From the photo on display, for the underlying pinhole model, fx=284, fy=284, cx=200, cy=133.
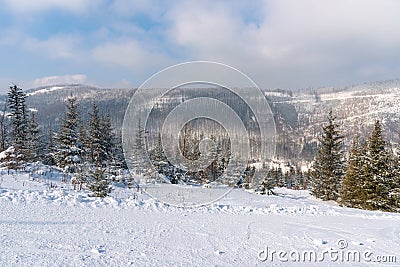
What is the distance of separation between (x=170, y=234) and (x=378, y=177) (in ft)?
54.7

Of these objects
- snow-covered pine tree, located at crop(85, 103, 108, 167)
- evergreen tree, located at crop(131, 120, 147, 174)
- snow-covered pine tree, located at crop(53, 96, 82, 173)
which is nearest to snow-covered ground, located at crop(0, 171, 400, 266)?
evergreen tree, located at crop(131, 120, 147, 174)

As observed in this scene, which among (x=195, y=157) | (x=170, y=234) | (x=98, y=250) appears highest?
(x=195, y=157)

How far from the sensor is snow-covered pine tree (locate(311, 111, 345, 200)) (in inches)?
906

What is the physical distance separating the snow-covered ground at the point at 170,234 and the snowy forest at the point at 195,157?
191cm

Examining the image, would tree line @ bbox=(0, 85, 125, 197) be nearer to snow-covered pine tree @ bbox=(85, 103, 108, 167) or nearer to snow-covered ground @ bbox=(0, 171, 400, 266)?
snow-covered pine tree @ bbox=(85, 103, 108, 167)

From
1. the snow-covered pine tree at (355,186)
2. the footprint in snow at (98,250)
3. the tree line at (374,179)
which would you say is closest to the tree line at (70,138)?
the footprint in snow at (98,250)

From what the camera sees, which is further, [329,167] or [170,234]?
[329,167]

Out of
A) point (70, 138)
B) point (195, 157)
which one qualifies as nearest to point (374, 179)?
point (195, 157)

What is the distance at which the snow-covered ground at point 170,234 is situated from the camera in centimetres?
432

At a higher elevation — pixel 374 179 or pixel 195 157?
pixel 195 157

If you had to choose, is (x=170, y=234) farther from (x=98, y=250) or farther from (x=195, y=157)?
(x=195, y=157)

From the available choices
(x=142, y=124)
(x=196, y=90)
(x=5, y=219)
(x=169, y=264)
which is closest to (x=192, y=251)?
(x=169, y=264)

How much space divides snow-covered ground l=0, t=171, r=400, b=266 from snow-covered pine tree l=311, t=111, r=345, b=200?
15271 mm

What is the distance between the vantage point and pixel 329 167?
23438mm
